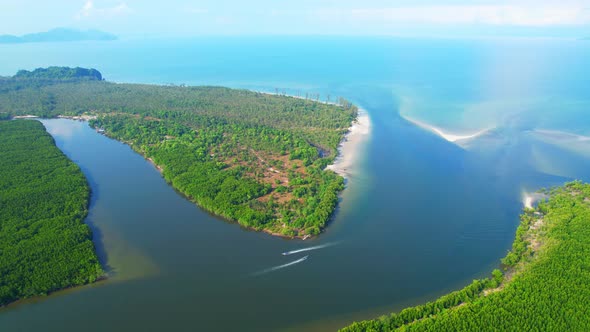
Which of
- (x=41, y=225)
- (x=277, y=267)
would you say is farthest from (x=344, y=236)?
(x=41, y=225)

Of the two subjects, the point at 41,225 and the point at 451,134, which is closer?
the point at 41,225

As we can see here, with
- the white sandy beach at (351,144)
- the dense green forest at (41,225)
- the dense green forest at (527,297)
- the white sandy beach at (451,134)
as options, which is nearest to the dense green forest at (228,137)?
the white sandy beach at (351,144)

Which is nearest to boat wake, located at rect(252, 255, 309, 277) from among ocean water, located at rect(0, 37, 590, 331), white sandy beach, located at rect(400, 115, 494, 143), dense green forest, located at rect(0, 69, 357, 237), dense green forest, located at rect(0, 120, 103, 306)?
ocean water, located at rect(0, 37, 590, 331)

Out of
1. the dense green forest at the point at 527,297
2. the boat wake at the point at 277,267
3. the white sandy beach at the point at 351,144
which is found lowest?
the boat wake at the point at 277,267

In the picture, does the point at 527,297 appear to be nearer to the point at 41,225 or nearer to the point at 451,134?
the point at 41,225

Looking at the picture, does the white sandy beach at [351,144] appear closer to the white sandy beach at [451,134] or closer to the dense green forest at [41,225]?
the white sandy beach at [451,134]

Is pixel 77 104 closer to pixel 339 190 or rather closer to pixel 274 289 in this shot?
pixel 339 190
